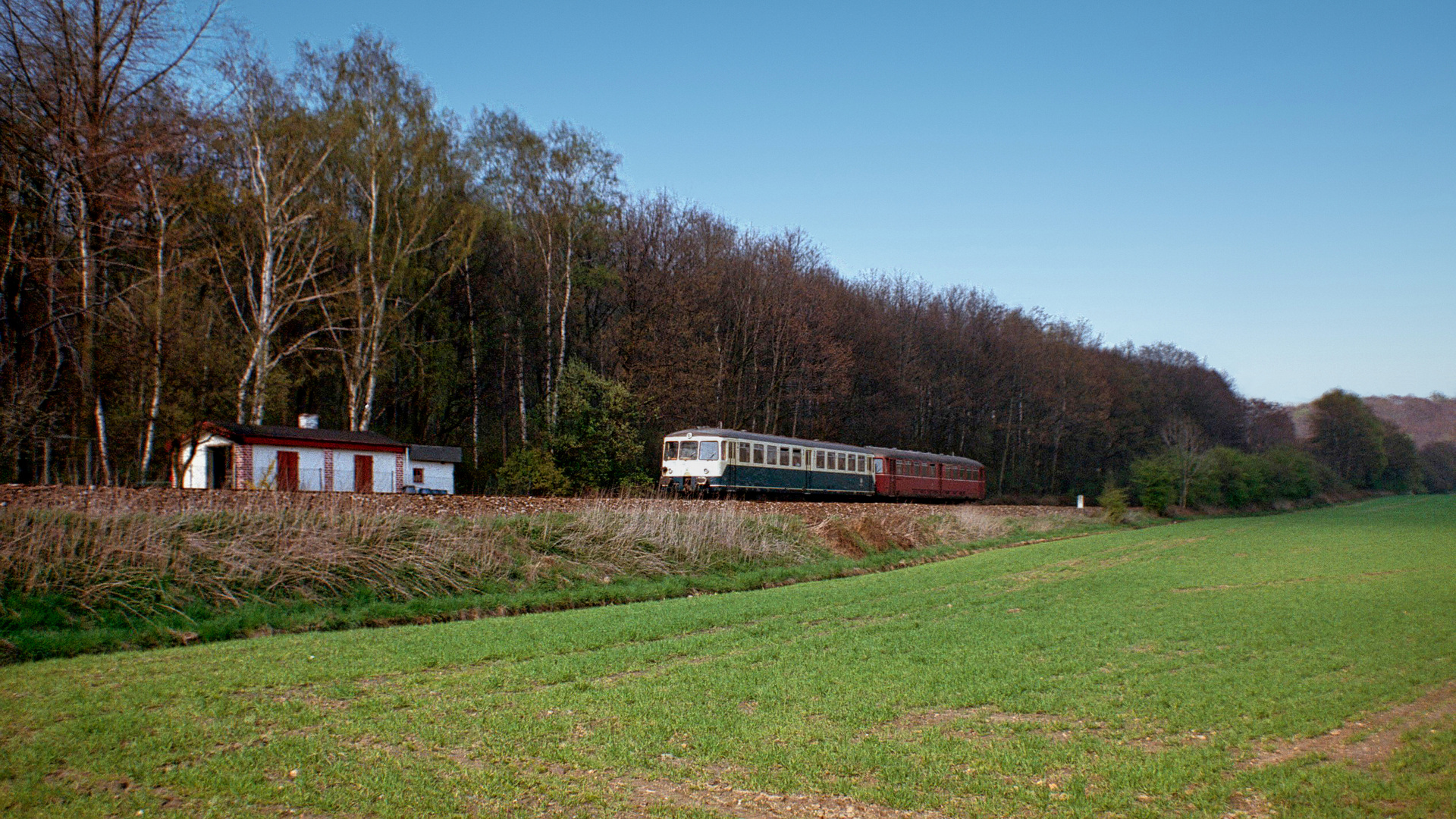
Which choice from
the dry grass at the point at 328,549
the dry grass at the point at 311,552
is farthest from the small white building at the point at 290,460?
the dry grass at the point at 311,552

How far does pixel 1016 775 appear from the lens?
5203 mm

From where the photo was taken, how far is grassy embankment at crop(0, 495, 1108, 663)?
10344mm

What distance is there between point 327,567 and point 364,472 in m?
13.9

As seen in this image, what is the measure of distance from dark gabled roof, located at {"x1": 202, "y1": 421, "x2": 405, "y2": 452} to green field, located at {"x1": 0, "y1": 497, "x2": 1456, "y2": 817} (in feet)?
51.1

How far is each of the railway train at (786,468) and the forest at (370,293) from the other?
4.24 metres

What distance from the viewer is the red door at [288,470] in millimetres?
23672

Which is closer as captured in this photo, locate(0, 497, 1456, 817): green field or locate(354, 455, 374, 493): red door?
locate(0, 497, 1456, 817): green field

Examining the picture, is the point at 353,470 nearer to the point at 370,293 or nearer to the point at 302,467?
the point at 302,467

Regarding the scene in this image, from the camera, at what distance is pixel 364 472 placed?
25.8 meters

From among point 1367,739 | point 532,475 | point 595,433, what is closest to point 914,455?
point 595,433

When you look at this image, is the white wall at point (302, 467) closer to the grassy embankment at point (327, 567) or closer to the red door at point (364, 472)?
the red door at point (364, 472)

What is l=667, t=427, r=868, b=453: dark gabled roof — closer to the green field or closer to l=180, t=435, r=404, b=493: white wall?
l=180, t=435, r=404, b=493: white wall

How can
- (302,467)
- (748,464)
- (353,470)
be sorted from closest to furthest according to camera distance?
1. (302,467)
2. (353,470)
3. (748,464)

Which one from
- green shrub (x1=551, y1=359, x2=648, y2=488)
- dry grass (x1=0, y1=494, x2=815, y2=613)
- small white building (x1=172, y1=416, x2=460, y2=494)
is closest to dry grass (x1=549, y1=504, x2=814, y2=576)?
dry grass (x1=0, y1=494, x2=815, y2=613)
